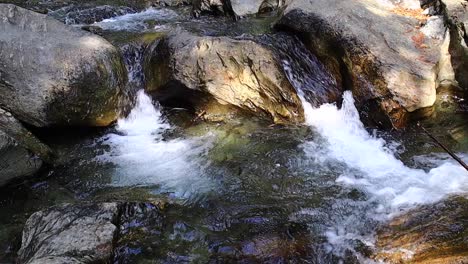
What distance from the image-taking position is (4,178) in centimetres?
529

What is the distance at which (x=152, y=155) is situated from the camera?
616cm

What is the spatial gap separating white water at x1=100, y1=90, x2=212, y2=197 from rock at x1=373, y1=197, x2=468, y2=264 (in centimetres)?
227

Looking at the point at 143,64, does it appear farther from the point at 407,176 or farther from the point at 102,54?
Result: the point at 407,176

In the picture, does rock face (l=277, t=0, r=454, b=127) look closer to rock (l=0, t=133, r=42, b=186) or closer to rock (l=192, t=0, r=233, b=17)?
rock (l=192, t=0, r=233, b=17)

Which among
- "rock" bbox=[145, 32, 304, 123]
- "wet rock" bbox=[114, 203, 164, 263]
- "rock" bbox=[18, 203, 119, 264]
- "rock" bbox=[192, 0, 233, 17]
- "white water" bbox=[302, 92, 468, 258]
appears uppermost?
"rock" bbox=[192, 0, 233, 17]

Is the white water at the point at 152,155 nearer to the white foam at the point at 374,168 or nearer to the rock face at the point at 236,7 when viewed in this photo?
the white foam at the point at 374,168

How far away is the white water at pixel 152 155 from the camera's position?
18.1 ft

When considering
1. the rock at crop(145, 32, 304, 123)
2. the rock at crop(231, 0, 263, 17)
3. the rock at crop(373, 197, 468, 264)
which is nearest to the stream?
the rock at crop(373, 197, 468, 264)

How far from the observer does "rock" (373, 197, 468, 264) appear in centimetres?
395

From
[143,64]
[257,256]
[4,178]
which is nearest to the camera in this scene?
[257,256]

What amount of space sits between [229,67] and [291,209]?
9.20ft

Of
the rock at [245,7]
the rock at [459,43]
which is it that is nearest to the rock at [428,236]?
the rock at [459,43]

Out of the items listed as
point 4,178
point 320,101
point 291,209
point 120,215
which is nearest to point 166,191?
point 120,215

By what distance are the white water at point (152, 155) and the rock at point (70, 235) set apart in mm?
1047
